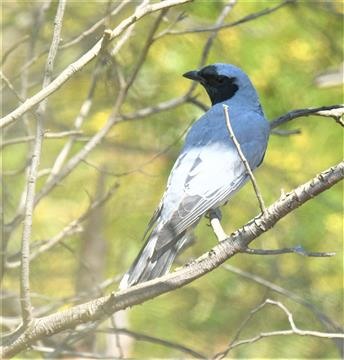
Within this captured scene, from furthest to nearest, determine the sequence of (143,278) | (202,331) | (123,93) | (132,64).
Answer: (202,331), (132,64), (123,93), (143,278)

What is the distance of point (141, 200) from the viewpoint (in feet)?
20.0

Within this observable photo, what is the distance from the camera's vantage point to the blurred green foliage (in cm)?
571

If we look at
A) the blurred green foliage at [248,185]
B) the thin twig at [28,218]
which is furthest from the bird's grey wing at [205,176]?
the thin twig at [28,218]

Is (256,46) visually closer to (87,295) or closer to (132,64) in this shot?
(132,64)

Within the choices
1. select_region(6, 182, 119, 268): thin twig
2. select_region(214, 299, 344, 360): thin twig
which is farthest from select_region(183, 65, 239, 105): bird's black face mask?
select_region(214, 299, 344, 360): thin twig

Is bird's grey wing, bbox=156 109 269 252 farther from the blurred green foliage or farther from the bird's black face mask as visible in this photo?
the blurred green foliage

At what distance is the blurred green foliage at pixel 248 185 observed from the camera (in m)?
5.71

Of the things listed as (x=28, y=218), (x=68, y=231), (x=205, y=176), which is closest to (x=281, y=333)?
(x=28, y=218)

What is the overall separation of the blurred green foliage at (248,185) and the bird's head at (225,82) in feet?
1.20

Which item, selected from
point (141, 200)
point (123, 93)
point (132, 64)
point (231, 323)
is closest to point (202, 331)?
point (231, 323)

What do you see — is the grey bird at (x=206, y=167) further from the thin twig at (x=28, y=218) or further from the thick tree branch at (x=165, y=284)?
the thin twig at (x=28, y=218)

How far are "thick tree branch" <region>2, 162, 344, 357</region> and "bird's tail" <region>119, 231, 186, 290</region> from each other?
2.05 ft

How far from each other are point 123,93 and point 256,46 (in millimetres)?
1503

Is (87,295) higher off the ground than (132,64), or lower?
lower
